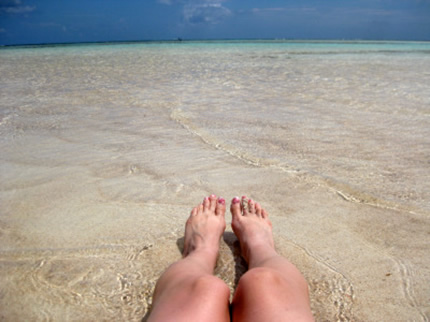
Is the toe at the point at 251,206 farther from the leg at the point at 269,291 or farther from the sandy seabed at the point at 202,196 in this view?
the leg at the point at 269,291

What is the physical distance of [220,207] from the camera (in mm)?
1995

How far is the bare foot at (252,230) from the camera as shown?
1560mm

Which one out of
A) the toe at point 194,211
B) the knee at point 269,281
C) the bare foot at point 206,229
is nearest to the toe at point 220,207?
the bare foot at point 206,229

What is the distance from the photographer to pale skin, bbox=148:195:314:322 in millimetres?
1068

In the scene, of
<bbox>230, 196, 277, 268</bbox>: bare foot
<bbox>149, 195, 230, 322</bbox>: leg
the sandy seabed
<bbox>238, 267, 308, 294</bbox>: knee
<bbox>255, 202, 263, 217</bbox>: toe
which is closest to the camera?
<bbox>149, 195, 230, 322</bbox>: leg

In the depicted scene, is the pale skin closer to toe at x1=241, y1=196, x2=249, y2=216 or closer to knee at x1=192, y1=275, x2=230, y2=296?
knee at x1=192, y1=275, x2=230, y2=296

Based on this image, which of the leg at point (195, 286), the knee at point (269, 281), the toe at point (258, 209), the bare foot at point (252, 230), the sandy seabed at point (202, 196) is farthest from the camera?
the toe at point (258, 209)

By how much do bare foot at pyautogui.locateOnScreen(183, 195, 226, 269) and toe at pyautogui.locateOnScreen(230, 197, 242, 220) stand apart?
0.05 metres

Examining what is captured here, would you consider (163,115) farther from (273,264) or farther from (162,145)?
(273,264)

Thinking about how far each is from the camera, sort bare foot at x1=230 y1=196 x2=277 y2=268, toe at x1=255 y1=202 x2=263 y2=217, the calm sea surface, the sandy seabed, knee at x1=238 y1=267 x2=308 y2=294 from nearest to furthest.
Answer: knee at x1=238 y1=267 x2=308 y2=294 → the sandy seabed → bare foot at x1=230 y1=196 x2=277 y2=268 → toe at x1=255 y1=202 x2=263 y2=217 → the calm sea surface

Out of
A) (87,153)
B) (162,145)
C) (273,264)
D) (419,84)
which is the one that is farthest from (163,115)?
(419,84)

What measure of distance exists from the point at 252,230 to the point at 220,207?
369 millimetres

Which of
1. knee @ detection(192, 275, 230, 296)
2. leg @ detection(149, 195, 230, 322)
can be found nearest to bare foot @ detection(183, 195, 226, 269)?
leg @ detection(149, 195, 230, 322)

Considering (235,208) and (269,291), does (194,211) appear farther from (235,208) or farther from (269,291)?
(269,291)
